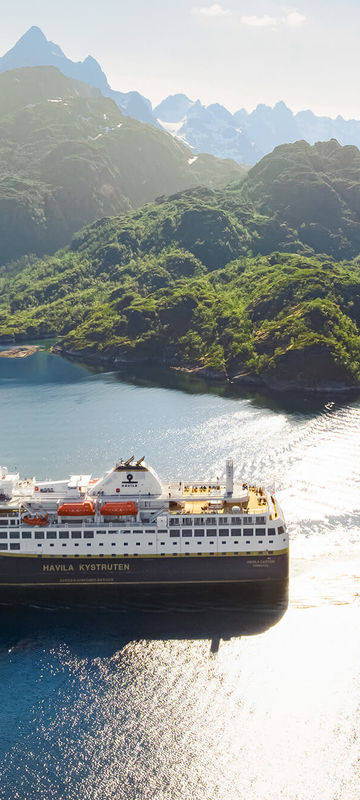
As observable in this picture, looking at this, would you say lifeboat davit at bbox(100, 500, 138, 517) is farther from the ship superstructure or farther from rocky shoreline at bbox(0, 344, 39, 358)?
rocky shoreline at bbox(0, 344, 39, 358)

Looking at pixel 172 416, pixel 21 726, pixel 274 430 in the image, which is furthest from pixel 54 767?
pixel 172 416

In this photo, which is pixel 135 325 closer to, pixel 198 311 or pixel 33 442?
pixel 198 311

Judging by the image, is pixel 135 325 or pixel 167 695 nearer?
pixel 167 695

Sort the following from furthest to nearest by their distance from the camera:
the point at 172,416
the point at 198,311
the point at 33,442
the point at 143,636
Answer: the point at 198,311 → the point at 172,416 → the point at 33,442 → the point at 143,636

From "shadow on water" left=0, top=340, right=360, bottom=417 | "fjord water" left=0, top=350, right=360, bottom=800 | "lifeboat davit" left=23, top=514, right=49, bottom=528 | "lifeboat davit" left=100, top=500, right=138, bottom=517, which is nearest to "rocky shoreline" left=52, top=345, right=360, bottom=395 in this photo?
"shadow on water" left=0, top=340, right=360, bottom=417

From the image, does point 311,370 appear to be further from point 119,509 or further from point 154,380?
point 119,509

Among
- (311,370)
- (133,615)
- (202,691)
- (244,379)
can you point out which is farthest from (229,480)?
(244,379)
